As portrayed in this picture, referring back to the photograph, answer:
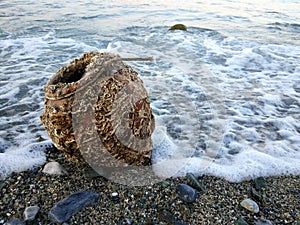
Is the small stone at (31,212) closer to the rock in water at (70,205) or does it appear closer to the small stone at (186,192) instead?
the rock in water at (70,205)

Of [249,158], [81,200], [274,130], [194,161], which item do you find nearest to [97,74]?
[81,200]

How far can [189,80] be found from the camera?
5109 millimetres

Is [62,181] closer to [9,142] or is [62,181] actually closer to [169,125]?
[9,142]

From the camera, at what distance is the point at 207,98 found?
14.7 feet

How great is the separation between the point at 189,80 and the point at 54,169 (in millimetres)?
3144

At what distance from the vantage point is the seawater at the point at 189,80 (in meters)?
3.02

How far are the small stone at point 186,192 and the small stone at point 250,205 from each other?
0.40m

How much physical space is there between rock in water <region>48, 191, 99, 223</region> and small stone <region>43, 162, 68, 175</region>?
360 mm

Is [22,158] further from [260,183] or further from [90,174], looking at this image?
[260,183]

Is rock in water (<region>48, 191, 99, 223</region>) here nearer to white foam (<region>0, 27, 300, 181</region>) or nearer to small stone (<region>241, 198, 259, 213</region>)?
white foam (<region>0, 27, 300, 181</region>)

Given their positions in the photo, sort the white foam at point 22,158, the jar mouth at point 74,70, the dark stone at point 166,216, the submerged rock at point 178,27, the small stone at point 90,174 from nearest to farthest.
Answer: the dark stone at point 166,216 < the jar mouth at point 74,70 < the small stone at point 90,174 < the white foam at point 22,158 < the submerged rock at point 178,27

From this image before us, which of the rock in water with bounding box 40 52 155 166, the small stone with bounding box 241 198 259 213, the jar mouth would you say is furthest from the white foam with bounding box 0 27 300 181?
the jar mouth

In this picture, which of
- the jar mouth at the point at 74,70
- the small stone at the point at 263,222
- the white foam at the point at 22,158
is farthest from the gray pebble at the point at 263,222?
the white foam at the point at 22,158

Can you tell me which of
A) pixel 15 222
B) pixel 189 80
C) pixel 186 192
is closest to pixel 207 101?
pixel 189 80
